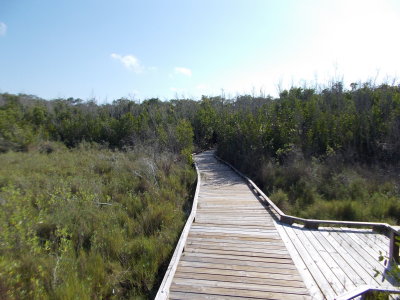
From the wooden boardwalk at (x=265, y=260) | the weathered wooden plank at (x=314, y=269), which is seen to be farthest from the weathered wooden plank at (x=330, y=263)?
the weathered wooden plank at (x=314, y=269)

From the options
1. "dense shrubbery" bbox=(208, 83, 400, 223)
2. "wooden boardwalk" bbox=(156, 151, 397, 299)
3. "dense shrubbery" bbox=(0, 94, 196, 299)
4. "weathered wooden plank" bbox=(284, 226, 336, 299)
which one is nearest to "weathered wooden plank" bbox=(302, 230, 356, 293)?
"wooden boardwalk" bbox=(156, 151, 397, 299)

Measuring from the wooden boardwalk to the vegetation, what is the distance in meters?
0.69

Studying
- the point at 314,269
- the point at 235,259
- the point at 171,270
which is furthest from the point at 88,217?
the point at 314,269

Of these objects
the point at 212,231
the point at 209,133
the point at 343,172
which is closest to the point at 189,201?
the point at 212,231

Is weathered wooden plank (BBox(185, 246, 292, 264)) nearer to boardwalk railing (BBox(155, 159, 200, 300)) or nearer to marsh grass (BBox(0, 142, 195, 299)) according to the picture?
boardwalk railing (BBox(155, 159, 200, 300))

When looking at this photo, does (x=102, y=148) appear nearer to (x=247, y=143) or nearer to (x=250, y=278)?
(x=247, y=143)

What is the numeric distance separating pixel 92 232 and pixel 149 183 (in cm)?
309

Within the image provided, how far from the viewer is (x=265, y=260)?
4164mm

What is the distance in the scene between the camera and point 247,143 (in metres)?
12.9

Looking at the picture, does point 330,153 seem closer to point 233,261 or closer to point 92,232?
point 233,261

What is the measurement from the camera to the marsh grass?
3928 mm

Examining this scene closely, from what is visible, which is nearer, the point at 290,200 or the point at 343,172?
the point at 290,200

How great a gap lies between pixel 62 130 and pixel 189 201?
56.7 feet

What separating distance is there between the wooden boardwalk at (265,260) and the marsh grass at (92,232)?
67cm
